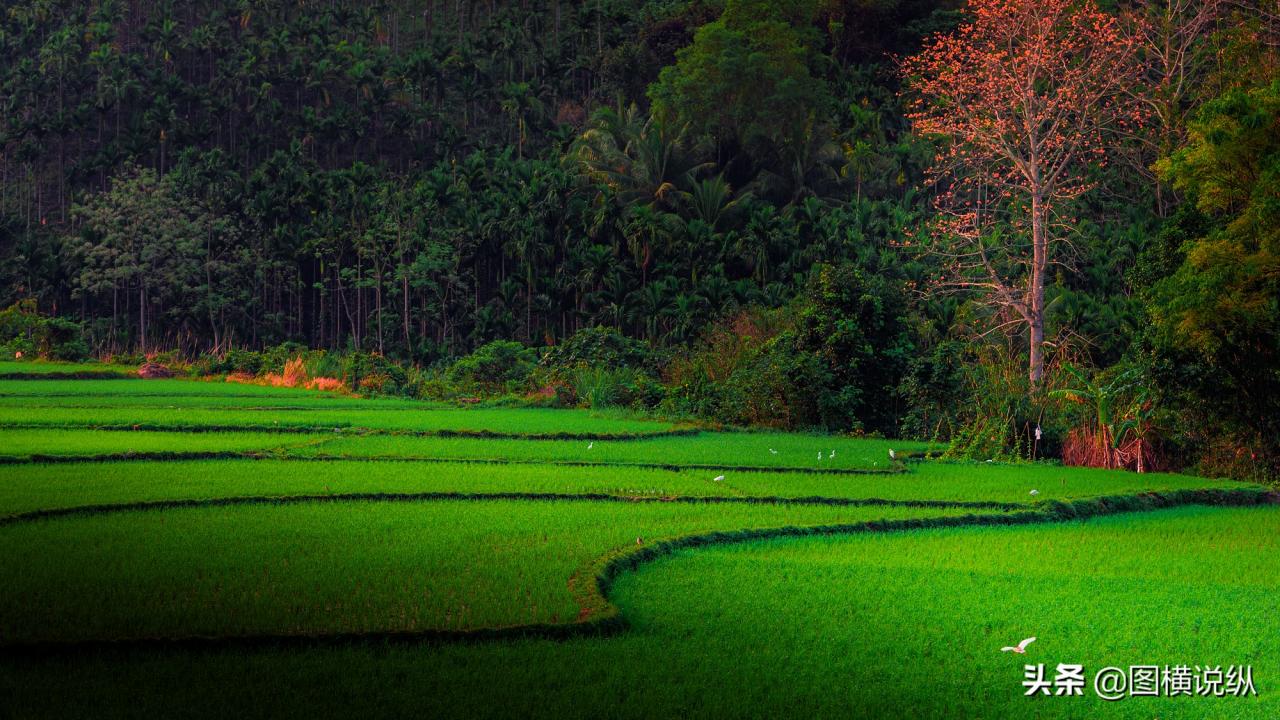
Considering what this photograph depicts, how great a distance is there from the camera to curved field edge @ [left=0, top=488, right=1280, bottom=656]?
6078 mm

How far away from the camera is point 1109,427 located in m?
15.7

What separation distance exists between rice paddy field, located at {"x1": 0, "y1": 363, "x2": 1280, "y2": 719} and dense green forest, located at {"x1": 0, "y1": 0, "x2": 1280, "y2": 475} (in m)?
2.91

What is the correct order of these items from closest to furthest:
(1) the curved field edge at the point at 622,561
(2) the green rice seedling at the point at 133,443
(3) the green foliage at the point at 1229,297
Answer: (1) the curved field edge at the point at 622,561, (3) the green foliage at the point at 1229,297, (2) the green rice seedling at the point at 133,443

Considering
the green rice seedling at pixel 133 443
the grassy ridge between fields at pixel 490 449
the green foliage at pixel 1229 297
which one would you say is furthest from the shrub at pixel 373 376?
the green foliage at pixel 1229 297

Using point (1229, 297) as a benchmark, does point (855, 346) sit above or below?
below

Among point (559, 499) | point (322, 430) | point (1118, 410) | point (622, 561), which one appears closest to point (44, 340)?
point (322, 430)

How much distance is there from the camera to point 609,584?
7.91m

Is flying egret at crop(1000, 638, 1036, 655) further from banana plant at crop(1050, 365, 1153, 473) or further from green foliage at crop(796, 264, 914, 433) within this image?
green foliage at crop(796, 264, 914, 433)

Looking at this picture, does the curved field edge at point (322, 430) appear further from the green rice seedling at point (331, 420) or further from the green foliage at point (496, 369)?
the green foliage at point (496, 369)

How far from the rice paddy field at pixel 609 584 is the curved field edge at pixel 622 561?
0.8 inches

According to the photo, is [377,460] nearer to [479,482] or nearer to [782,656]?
[479,482]

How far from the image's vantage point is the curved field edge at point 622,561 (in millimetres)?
6078

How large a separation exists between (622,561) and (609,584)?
63 centimetres

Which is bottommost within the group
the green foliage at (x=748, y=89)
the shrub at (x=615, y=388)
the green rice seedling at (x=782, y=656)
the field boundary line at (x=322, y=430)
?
the green rice seedling at (x=782, y=656)
